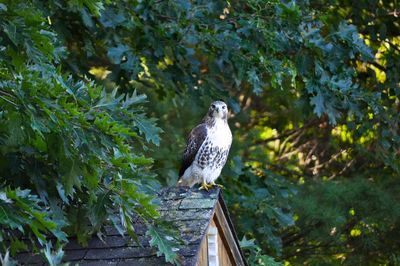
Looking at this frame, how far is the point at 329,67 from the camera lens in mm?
9172

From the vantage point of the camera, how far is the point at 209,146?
8.22m

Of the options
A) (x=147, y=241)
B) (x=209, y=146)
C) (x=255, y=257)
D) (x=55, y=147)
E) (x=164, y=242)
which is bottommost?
(x=164, y=242)

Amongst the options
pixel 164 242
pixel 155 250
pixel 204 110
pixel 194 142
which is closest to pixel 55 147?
pixel 164 242

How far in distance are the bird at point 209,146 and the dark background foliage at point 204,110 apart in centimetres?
48

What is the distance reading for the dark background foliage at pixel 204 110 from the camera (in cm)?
577

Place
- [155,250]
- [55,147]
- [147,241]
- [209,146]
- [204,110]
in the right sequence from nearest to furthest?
1. [55,147]
2. [155,250]
3. [147,241]
4. [209,146]
5. [204,110]

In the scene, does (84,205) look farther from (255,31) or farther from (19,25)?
(255,31)

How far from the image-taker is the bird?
26.9 ft

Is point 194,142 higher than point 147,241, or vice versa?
point 194,142

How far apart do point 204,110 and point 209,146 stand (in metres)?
3.17

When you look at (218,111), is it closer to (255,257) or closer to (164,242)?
(255,257)

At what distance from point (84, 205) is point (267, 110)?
683 centimetres

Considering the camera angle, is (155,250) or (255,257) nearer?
(155,250)

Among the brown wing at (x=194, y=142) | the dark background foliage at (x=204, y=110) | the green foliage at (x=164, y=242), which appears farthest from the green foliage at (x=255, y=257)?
the green foliage at (x=164, y=242)
